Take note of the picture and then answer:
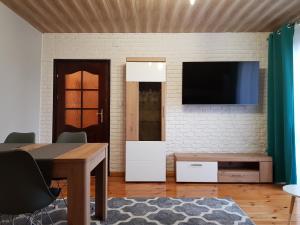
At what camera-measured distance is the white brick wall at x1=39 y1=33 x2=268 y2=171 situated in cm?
424

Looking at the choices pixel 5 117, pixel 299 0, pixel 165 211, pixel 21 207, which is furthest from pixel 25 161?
pixel 299 0

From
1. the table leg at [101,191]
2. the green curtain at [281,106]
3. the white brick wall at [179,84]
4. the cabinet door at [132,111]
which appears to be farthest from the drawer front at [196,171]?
the table leg at [101,191]

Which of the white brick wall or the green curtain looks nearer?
the green curtain

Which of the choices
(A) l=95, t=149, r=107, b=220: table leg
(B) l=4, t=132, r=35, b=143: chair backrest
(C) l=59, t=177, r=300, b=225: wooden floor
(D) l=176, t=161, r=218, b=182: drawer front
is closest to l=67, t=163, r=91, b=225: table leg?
(A) l=95, t=149, r=107, b=220: table leg

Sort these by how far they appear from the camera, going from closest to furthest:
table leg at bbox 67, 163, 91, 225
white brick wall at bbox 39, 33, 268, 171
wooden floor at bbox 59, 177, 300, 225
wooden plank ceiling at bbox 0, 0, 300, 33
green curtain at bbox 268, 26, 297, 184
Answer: table leg at bbox 67, 163, 91, 225, wooden floor at bbox 59, 177, 300, 225, wooden plank ceiling at bbox 0, 0, 300, 33, green curtain at bbox 268, 26, 297, 184, white brick wall at bbox 39, 33, 268, 171

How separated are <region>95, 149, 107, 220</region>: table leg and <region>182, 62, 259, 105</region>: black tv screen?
6.79 ft

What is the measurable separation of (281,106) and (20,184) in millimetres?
3585

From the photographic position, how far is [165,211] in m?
2.74

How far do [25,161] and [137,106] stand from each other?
8.02 ft

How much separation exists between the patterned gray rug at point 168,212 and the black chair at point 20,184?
852 millimetres

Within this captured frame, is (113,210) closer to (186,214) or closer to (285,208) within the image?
(186,214)

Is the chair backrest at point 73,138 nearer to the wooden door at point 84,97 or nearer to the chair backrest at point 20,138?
the chair backrest at point 20,138

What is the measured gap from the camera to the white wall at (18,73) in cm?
318

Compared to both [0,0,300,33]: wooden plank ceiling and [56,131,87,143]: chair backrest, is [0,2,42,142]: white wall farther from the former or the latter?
[56,131,87,143]: chair backrest
